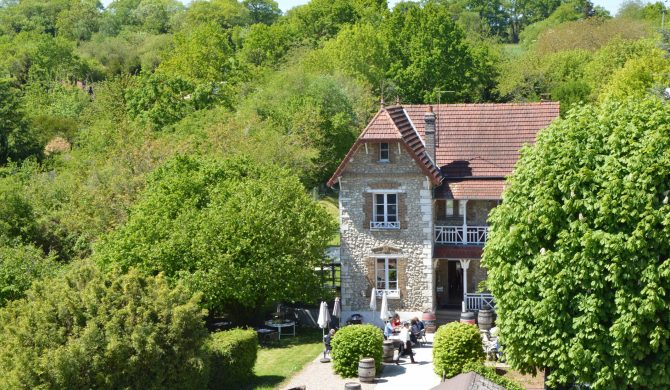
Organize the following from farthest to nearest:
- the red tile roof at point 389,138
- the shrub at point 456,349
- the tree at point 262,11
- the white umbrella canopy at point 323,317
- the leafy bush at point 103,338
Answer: the tree at point 262,11 → the red tile roof at point 389,138 → the white umbrella canopy at point 323,317 → the shrub at point 456,349 → the leafy bush at point 103,338

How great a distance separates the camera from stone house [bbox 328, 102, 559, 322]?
35750mm

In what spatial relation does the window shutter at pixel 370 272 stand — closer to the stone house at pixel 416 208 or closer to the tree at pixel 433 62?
the stone house at pixel 416 208

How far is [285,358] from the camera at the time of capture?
32844mm

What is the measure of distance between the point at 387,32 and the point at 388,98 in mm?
8699

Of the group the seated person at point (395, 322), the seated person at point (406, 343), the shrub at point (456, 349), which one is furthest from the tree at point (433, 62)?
the shrub at point (456, 349)

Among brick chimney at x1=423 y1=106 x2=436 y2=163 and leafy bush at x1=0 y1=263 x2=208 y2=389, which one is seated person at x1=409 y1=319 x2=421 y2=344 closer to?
brick chimney at x1=423 y1=106 x2=436 y2=163

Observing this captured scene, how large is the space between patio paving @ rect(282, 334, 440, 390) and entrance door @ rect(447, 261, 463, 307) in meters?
6.03

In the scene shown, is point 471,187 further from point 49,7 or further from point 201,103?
point 49,7

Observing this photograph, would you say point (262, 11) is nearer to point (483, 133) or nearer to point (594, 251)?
point (483, 133)

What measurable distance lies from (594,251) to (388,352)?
10.2m

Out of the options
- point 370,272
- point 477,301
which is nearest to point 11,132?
point 370,272

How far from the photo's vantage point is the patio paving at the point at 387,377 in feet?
95.6

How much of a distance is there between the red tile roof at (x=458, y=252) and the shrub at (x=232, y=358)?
910 centimetres

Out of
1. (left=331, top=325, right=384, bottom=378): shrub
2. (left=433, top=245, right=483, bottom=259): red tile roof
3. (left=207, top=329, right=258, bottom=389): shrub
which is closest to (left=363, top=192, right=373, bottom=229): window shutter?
(left=433, top=245, right=483, bottom=259): red tile roof
